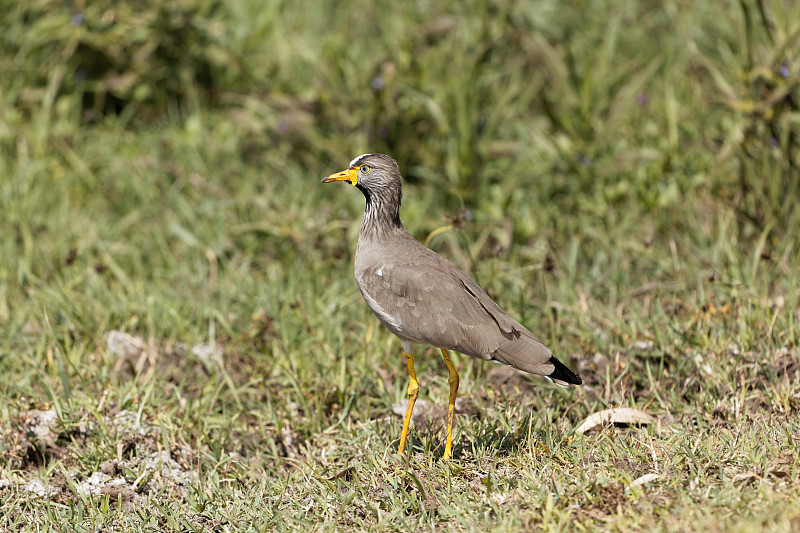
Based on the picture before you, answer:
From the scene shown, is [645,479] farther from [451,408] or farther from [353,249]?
[353,249]

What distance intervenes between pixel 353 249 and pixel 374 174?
1652 mm

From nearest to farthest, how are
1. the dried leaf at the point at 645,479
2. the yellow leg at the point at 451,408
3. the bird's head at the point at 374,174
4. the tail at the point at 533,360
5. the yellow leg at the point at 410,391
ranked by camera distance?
the dried leaf at the point at 645,479, the tail at the point at 533,360, the yellow leg at the point at 451,408, the yellow leg at the point at 410,391, the bird's head at the point at 374,174

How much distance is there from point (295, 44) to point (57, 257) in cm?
257

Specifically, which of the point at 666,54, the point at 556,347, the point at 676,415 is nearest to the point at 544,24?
the point at 666,54

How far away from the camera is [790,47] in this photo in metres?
5.92

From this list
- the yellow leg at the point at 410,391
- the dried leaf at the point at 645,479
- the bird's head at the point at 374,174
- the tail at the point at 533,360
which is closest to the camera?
the dried leaf at the point at 645,479

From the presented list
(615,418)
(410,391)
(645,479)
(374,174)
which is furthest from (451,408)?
(374,174)

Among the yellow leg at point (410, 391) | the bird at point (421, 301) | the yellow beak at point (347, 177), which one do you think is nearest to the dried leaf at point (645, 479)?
the bird at point (421, 301)

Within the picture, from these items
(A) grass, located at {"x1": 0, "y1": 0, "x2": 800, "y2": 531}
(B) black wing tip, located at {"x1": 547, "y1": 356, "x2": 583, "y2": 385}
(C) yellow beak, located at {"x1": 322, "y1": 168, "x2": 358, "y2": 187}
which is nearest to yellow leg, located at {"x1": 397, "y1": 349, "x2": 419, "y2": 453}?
(A) grass, located at {"x1": 0, "y1": 0, "x2": 800, "y2": 531}

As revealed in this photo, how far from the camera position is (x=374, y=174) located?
4613 millimetres

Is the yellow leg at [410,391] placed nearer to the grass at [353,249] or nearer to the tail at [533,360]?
the grass at [353,249]

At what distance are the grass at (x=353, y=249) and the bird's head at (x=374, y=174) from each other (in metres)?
0.84

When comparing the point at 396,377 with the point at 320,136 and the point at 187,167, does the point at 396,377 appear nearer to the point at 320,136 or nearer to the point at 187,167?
the point at 320,136

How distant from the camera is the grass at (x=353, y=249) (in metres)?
4.04
